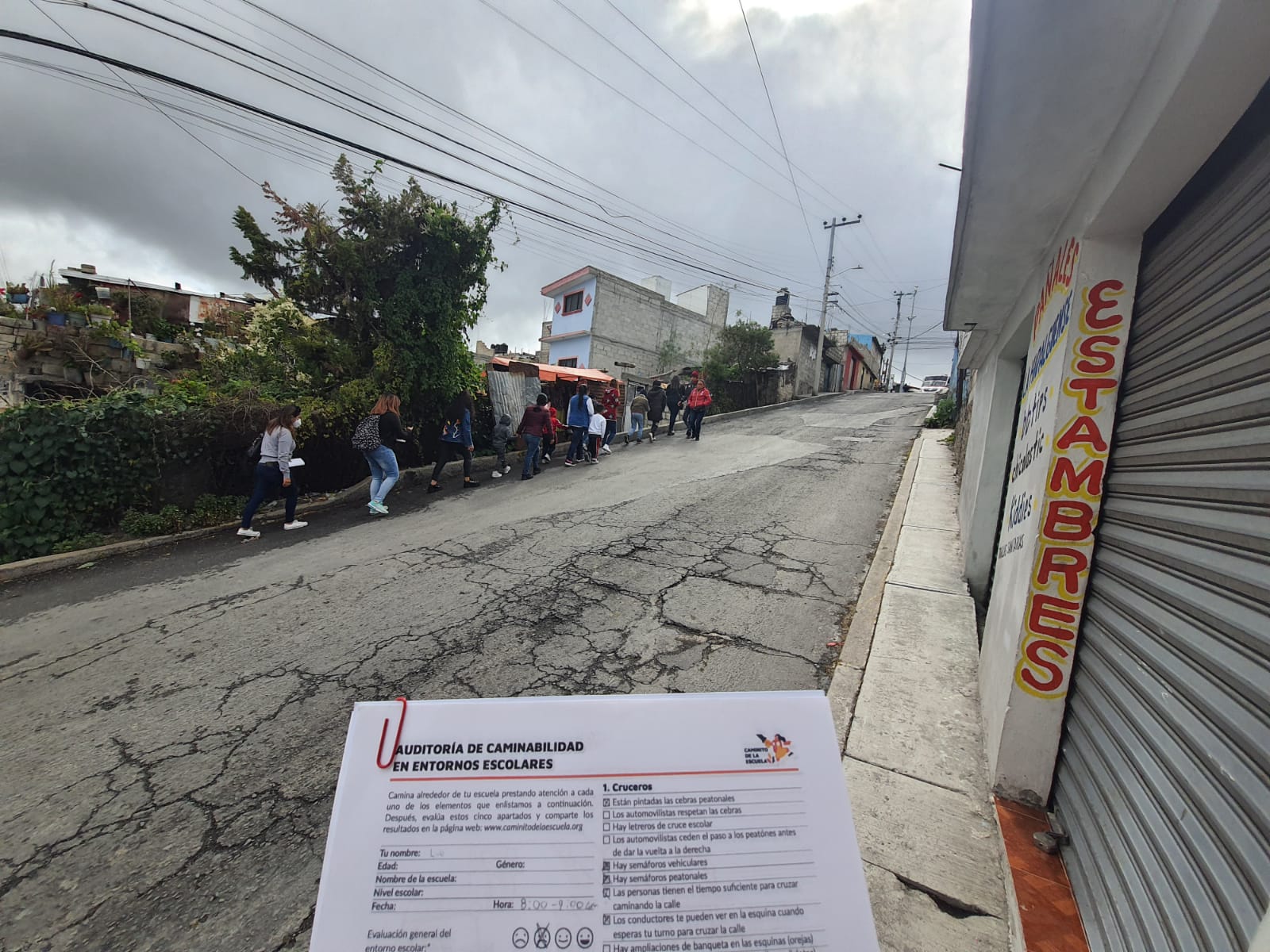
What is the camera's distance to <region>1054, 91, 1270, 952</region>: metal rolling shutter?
48.5 inches

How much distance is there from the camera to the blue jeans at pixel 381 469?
7.44 m

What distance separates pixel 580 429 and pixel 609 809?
9.88 meters

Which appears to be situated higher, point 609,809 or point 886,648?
point 609,809

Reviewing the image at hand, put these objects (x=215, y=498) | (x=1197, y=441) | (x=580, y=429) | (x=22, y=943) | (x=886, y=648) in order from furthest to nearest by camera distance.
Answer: (x=580, y=429), (x=215, y=498), (x=886, y=648), (x=22, y=943), (x=1197, y=441)

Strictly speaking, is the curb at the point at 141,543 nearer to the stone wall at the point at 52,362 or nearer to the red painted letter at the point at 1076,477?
the stone wall at the point at 52,362

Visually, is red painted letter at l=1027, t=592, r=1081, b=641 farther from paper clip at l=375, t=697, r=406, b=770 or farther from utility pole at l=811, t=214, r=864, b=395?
utility pole at l=811, t=214, r=864, b=395

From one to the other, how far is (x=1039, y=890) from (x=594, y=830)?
1.94m

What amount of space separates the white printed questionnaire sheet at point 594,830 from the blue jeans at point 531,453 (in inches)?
331

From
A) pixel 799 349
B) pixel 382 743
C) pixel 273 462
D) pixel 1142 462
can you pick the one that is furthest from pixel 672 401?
pixel 799 349

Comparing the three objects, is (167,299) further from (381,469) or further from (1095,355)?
(1095,355)

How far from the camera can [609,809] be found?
117 cm

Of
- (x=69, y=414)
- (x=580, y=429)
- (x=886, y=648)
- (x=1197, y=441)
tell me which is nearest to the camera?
(x=1197, y=441)

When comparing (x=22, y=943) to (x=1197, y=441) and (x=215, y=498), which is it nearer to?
(x=1197, y=441)

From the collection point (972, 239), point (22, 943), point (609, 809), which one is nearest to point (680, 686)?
point (609, 809)
